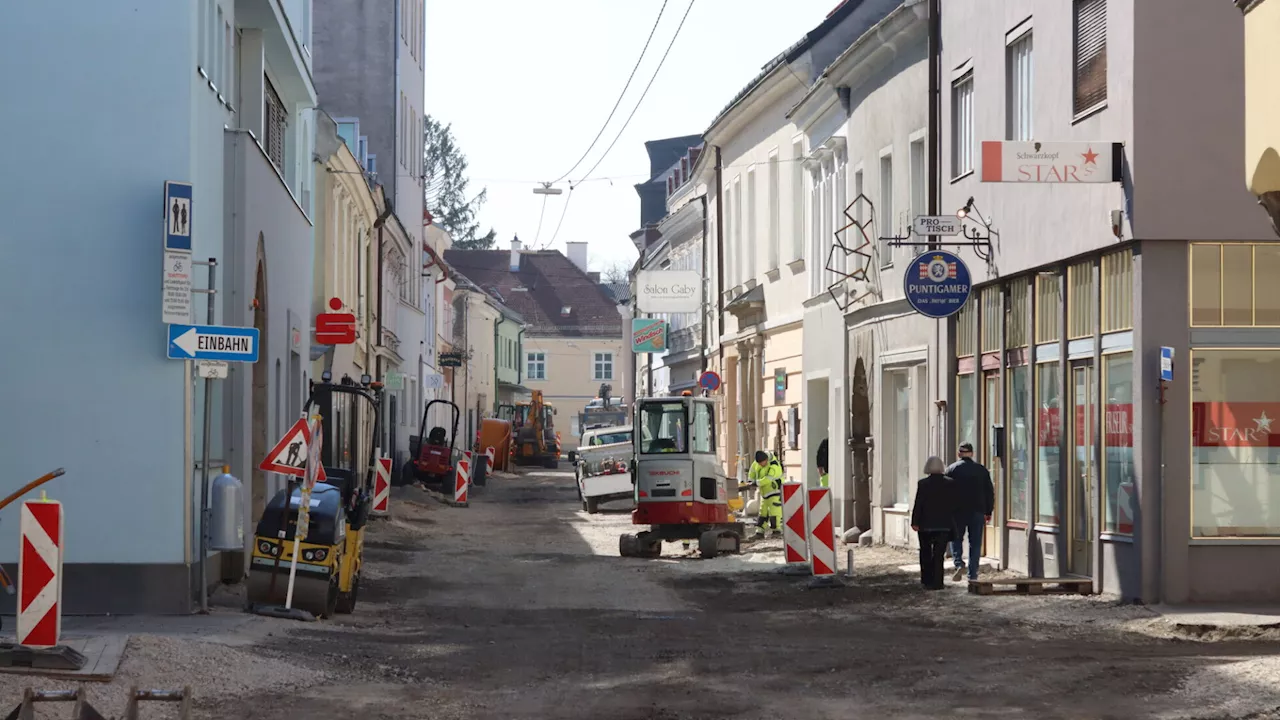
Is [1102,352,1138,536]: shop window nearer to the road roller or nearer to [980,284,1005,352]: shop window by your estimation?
[980,284,1005,352]: shop window

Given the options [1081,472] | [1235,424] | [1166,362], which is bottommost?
[1081,472]

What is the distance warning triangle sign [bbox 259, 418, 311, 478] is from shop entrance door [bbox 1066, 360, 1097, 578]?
7.63m

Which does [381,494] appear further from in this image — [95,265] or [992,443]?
[95,265]

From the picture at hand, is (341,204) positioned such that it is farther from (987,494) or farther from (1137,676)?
(1137,676)

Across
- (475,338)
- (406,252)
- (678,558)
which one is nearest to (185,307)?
(678,558)

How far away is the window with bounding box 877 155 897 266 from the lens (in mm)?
25669

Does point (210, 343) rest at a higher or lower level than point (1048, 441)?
higher

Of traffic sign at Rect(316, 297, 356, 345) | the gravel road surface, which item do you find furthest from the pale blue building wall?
traffic sign at Rect(316, 297, 356, 345)

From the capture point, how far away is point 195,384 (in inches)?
634

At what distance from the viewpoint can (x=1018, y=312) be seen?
19.9 m

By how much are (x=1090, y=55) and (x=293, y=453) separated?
865cm

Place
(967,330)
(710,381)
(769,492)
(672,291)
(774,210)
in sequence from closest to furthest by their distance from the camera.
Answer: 1. (967,330)
2. (769,492)
3. (774,210)
4. (710,381)
5. (672,291)

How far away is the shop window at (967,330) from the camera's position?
855 inches

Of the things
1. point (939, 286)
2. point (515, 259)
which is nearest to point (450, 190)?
point (515, 259)
